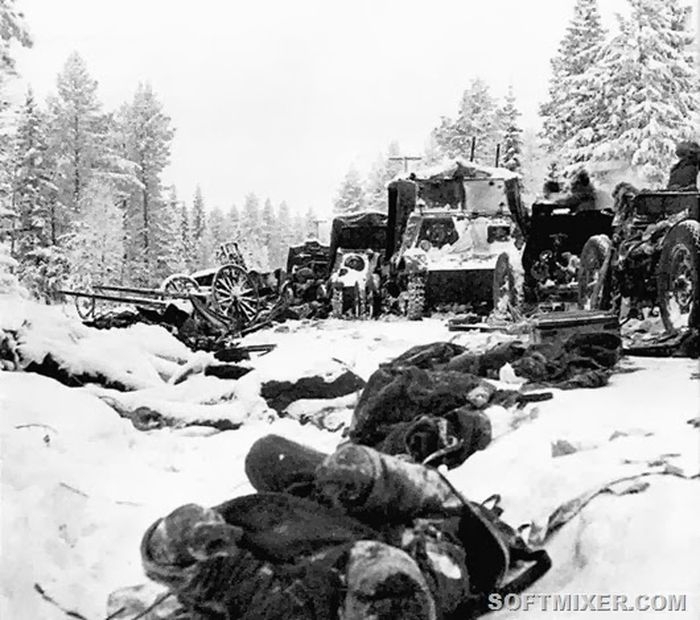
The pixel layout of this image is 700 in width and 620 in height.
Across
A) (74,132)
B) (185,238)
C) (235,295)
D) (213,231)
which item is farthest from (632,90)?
(213,231)

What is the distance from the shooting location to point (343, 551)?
7.70ft

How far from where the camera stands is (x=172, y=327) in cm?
1132

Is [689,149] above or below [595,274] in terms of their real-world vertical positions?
above

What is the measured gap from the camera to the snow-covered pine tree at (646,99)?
10.1 m

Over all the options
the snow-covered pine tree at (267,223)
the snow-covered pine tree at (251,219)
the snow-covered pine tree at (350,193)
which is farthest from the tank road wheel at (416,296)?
the snow-covered pine tree at (267,223)

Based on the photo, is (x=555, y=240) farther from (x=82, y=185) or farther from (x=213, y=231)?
(x=213, y=231)

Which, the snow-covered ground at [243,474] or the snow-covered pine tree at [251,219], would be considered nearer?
the snow-covered ground at [243,474]

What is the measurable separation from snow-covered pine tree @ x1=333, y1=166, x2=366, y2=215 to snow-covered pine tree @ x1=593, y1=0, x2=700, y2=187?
3879 centimetres

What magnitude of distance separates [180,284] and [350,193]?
3789cm

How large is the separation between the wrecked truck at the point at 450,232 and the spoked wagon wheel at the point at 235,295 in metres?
2.41

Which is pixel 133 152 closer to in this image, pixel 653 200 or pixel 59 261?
pixel 59 261

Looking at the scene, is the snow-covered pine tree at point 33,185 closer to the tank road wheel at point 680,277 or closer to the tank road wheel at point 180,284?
the tank road wheel at point 180,284

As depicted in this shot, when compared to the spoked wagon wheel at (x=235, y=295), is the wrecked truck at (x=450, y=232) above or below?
above

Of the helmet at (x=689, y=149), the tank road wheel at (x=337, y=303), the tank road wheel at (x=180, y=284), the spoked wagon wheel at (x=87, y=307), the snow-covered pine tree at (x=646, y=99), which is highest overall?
the snow-covered pine tree at (x=646, y=99)
